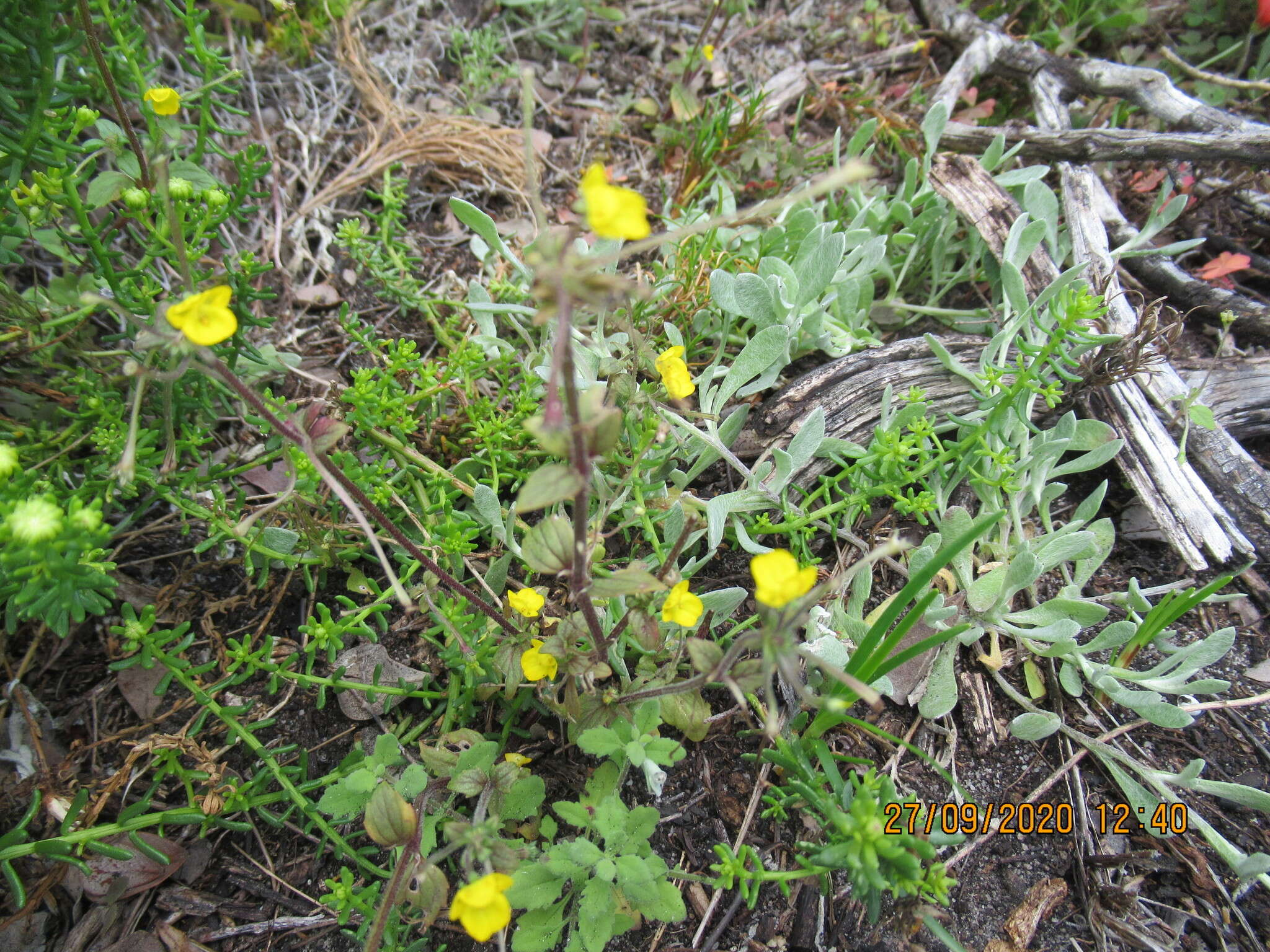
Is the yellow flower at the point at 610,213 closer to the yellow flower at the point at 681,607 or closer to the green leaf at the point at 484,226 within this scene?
the yellow flower at the point at 681,607

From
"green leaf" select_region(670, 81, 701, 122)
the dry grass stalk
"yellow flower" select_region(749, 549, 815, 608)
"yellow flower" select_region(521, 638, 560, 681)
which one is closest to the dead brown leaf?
"yellow flower" select_region(521, 638, 560, 681)

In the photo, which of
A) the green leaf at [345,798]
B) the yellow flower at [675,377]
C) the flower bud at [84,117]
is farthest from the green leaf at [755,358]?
the flower bud at [84,117]

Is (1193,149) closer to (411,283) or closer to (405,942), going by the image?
(411,283)

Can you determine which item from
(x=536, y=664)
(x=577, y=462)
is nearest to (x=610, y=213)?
(x=577, y=462)

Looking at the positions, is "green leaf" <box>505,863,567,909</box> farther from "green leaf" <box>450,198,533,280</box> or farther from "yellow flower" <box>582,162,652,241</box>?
"green leaf" <box>450,198,533,280</box>

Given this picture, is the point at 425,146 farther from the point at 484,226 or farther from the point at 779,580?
the point at 779,580

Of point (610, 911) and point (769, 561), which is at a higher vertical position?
point (769, 561)

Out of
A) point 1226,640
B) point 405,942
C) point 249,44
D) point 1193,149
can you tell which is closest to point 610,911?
point 405,942
